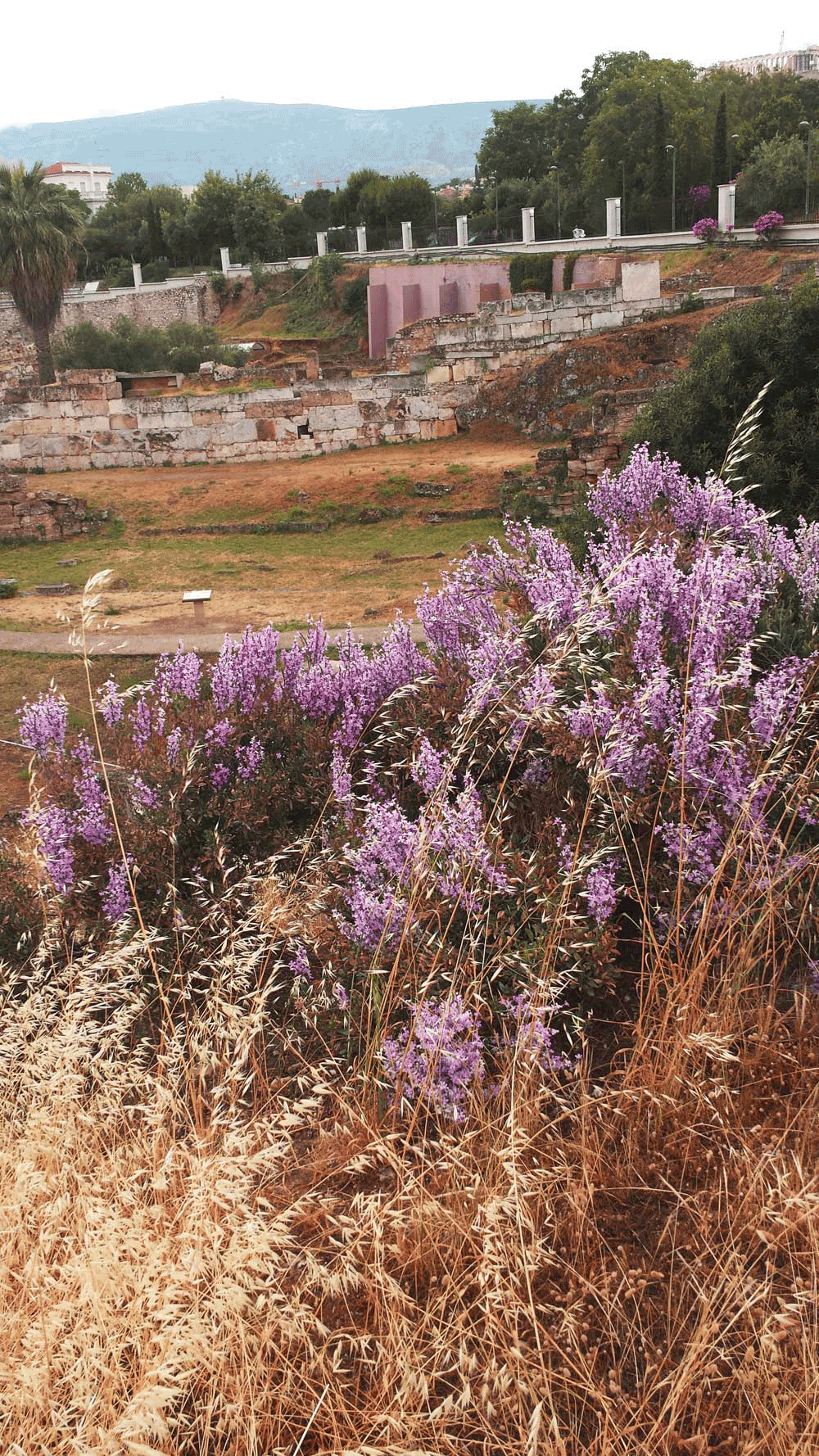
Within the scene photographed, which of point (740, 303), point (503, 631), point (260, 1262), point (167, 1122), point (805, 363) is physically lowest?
point (167, 1122)

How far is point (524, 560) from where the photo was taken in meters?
5.08

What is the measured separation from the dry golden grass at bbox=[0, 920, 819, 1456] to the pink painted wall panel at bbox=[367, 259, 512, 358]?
39.1m

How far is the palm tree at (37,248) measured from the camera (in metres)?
31.6

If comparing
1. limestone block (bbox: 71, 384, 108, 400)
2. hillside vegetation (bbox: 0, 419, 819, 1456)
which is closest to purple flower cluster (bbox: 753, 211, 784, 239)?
limestone block (bbox: 71, 384, 108, 400)

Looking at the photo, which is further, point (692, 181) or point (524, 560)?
point (692, 181)

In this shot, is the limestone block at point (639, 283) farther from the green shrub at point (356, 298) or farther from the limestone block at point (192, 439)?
the green shrub at point (356, 298)

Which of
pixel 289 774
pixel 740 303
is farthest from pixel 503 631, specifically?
pixel 740 303

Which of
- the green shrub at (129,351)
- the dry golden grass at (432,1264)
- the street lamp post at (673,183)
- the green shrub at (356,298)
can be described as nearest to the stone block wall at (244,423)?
the green shrub at (129,351)

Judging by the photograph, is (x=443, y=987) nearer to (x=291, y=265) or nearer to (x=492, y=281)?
(x=492, y=281)

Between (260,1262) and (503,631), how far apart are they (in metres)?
2.97

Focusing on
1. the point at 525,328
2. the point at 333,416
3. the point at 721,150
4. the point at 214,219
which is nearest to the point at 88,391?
the point at 333,416

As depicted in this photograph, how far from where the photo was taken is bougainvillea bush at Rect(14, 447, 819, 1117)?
3062mm

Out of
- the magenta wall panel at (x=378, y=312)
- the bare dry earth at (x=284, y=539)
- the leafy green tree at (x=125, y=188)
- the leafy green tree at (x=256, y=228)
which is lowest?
the bare dry earth at (x=284, y=539)

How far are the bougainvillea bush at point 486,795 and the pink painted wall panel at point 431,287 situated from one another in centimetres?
3674
